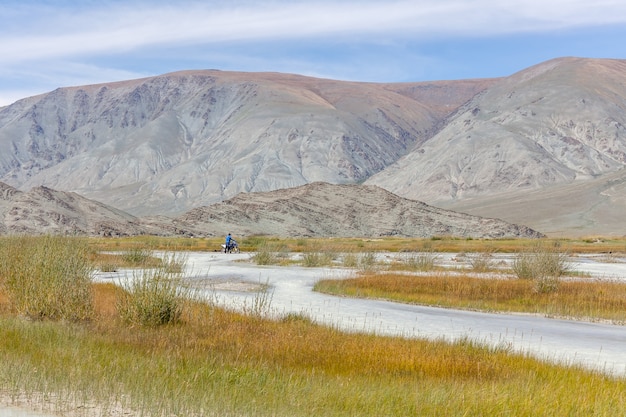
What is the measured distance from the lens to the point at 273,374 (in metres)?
10.6

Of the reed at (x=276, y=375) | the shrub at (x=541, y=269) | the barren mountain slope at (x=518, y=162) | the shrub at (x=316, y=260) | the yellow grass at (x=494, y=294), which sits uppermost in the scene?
the barren mountain slope at (x=518, y=162)

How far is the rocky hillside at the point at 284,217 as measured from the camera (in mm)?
100125

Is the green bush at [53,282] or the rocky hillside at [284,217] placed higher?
the green bush at [53,282]

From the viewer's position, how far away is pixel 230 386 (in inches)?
382

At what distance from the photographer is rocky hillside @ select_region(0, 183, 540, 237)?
100 metres

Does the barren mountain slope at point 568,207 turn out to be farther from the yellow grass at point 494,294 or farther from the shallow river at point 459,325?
the shallow river at point 459,325

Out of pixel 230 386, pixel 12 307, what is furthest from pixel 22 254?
pixel 230 386

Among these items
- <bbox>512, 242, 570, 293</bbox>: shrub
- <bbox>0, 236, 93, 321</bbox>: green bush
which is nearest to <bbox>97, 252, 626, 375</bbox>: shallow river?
<bbox>0, 236, 93, 321</bbox>: green bush

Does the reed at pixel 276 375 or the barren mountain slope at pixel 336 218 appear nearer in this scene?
the reed at pixel 276 375

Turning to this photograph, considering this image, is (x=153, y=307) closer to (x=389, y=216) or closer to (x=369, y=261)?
(x=369, y=261)

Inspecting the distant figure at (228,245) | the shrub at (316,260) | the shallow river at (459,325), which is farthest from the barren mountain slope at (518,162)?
the shallow river at (459,325)

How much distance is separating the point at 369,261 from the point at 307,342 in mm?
27726

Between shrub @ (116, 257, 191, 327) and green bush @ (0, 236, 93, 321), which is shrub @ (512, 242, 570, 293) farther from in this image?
green bush @ (0, 236, 93, 321)

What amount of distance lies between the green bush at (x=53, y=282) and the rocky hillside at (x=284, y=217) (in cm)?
8045
